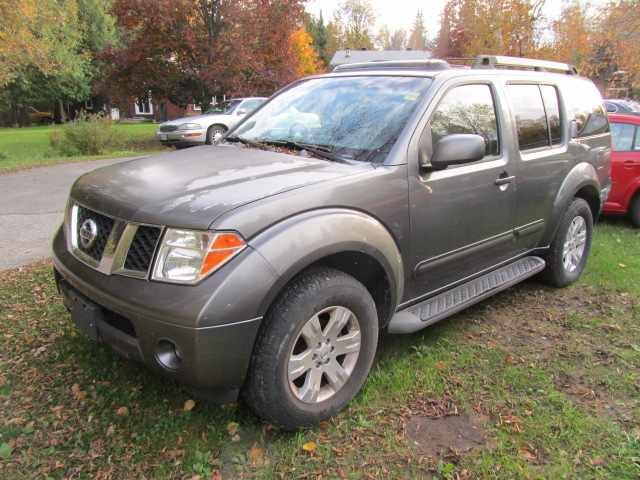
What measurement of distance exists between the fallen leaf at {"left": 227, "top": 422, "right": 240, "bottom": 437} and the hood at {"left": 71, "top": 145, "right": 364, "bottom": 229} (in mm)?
1135

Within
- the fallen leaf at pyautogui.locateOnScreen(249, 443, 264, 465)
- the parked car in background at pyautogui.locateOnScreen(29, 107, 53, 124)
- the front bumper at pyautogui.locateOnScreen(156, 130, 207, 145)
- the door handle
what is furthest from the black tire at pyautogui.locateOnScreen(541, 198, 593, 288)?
the parked car in background at pyautogui.locateOnScreen(29, 107, 53, 124)

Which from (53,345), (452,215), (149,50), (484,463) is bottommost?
(484,463)

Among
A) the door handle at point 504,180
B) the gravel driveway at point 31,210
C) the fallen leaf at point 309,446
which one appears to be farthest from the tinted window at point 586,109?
the gravel driveway at point 31,210

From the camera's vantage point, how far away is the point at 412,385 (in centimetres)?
307

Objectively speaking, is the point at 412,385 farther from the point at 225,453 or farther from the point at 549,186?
the point at 549,186

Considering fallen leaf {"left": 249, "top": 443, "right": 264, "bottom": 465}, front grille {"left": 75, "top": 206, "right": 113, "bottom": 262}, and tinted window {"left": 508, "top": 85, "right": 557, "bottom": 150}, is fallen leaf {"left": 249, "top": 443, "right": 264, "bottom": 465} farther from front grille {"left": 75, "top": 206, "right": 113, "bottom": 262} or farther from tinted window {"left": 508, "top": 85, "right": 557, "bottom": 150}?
tinted window {"left": 508, "top": 85, "right": 557, "bottom": 150}

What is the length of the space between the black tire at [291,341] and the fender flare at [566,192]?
2.29 metres

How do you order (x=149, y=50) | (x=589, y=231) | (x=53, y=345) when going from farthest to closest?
(x=149, y=50) → (x=589, y=231) → (x=53, y=345)

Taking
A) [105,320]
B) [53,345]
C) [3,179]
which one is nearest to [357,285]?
[105,320]

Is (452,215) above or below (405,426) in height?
above

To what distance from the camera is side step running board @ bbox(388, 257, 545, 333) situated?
304 cm

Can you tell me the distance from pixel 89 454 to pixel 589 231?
14.7 ft

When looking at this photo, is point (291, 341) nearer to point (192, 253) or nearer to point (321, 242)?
point (321, 242)

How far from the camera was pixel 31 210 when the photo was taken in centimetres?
721
